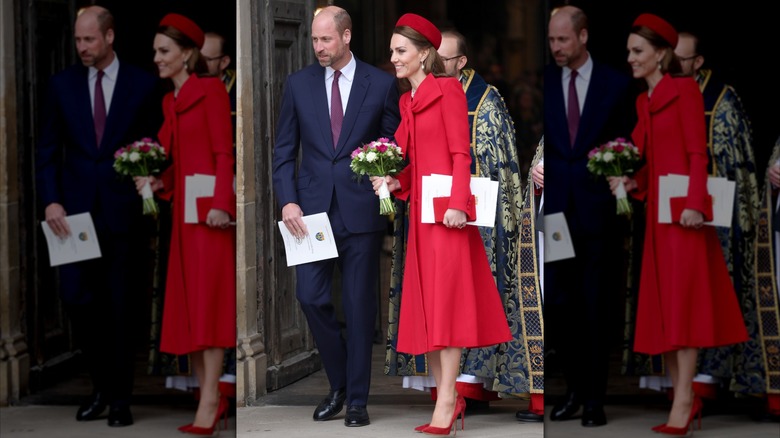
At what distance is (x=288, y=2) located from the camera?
23.4 feet

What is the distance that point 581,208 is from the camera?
5422 millimetres

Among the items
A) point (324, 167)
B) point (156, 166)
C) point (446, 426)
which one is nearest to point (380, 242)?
point (324, 167)

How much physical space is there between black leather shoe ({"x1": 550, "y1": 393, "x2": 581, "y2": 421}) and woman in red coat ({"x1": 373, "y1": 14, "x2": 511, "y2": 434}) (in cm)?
82

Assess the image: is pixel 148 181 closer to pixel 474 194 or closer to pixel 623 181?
pixel 474 194

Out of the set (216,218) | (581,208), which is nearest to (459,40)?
(581,208)

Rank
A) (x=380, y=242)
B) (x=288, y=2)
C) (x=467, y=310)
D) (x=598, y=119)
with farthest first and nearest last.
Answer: (x=288, y=2) < (x=380, y=242) < (x=467, y=310) < (x=598, y=119)

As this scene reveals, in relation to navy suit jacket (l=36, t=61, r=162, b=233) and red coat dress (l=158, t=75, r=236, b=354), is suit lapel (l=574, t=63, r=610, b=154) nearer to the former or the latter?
red coat dress (l=158, t=75, r=236, b=354)

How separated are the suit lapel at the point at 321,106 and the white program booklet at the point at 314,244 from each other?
11.9 inches

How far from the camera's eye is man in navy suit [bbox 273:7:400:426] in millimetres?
6445

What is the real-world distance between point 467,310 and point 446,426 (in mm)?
467

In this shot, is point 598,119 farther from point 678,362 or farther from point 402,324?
point 402,324

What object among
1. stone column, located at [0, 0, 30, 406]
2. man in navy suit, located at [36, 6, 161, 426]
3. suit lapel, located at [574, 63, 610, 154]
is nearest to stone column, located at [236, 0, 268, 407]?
stone column, located at [0, 0, 30, 406]

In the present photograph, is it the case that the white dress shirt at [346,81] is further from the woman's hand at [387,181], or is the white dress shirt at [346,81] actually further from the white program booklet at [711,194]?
the white program booklet at [711,194]

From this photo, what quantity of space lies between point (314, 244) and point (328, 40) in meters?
0.83
